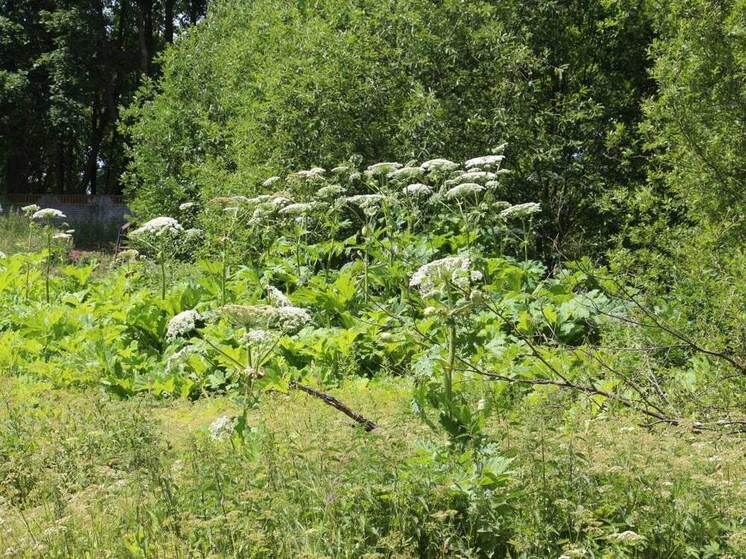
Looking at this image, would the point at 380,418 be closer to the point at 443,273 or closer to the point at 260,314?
the point at 260,314

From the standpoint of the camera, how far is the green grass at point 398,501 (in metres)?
3.12

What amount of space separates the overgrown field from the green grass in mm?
13

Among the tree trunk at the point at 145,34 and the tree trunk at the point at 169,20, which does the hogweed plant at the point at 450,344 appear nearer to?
the tree trunk at the point at 145,34

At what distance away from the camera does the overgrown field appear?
321 cm

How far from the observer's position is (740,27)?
5367 mm

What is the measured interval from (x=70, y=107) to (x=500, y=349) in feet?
85.6

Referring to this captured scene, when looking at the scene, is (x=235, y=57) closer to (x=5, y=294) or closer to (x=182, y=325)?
(x=5, y=294)

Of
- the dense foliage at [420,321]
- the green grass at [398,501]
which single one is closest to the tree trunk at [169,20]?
the dense foliage at [420,321]

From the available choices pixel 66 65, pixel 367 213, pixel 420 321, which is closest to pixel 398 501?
pixel 420 321

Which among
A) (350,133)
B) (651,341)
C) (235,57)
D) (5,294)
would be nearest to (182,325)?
(651,341)

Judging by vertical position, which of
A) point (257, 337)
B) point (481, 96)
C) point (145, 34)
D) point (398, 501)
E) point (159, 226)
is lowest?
point (398, 501)

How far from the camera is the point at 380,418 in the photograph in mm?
4715

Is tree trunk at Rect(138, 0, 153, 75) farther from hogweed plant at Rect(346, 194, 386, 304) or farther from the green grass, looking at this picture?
the green grass

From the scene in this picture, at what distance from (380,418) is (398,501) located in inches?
57.8
